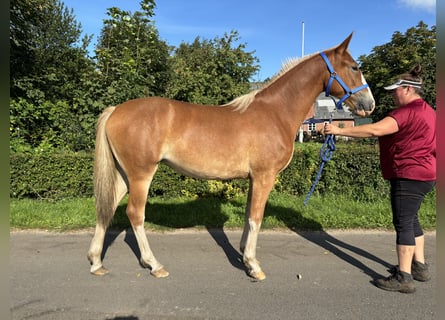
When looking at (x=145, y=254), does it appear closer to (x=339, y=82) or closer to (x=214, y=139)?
(x=214, y=139)

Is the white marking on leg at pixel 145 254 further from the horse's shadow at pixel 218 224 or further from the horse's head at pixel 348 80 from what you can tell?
the horse's head at pixel 348 80

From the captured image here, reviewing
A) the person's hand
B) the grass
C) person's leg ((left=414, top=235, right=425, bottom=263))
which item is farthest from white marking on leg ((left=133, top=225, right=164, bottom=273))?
person's leg ((left=414, top=235, right=425, bottom=263))

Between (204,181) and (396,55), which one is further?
(396,55)

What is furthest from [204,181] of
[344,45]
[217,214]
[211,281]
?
[344,45]

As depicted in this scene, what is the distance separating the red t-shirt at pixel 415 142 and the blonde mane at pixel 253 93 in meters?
1.28

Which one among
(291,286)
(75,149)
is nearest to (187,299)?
(291,286)

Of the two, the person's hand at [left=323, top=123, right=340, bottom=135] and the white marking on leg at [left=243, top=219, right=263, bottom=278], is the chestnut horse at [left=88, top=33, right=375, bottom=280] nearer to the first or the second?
the white marking on leg at [left=243, top=219, right=263, bottom=278]

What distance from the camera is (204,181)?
6.17 m

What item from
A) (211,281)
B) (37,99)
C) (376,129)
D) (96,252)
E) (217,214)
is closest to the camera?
(376,129)

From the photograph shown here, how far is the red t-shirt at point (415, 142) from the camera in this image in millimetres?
2693

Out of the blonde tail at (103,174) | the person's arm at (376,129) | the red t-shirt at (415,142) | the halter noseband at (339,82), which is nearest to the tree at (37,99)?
the blonde tail at (103,174)

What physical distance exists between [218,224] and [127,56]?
5.36 metres

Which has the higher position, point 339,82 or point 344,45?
point 344,45

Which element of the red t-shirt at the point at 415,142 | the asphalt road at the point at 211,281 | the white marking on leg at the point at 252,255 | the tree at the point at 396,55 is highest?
the tree at the point at 396,55
